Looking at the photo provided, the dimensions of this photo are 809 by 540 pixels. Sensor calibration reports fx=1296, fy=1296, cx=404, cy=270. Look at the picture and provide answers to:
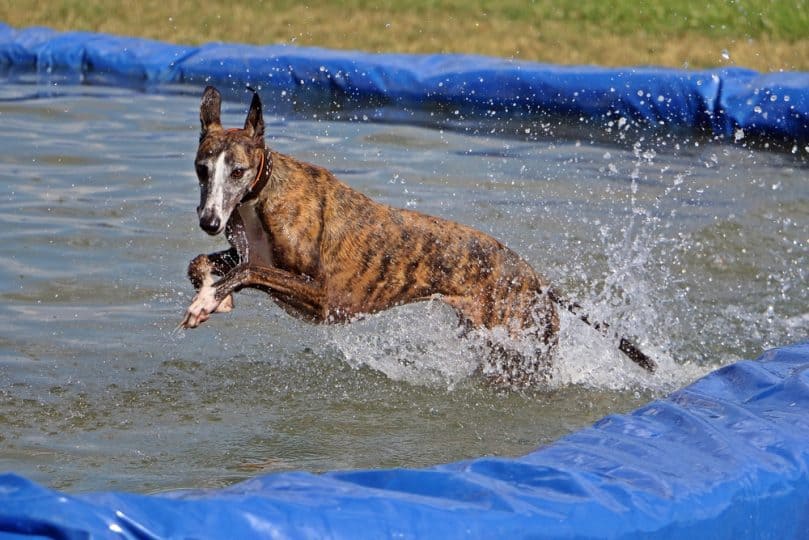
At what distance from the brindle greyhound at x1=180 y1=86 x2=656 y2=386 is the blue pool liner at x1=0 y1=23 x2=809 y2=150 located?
18.0 feet

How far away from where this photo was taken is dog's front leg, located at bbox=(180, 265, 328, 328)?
15.9 ft

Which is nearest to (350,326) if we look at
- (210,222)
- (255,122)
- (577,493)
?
(255,122)

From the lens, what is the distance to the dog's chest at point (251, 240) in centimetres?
505

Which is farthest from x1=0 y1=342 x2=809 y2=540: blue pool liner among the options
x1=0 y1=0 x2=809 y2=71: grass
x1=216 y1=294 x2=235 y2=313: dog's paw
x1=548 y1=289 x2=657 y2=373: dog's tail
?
x1=0 y1=0 x2=809 y2=71: grass

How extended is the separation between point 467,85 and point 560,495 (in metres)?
8.64

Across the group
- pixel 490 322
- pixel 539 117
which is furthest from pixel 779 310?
pixel 539 117

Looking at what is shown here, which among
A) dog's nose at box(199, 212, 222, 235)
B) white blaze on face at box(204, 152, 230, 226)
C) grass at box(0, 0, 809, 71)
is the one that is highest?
grass at box(0, 0, 809, 71)

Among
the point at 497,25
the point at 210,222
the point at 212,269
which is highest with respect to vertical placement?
the point at 497,25

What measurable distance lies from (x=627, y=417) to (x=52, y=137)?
294 inches

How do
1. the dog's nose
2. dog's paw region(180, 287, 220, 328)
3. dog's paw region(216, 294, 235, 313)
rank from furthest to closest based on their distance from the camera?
A: dog's paw region(216, 294, 235, 313) < dog's paw region(180, 287, 220, 328) < the dog's nose

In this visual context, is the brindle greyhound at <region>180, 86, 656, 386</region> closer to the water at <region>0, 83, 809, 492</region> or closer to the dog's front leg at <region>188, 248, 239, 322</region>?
the dog's front leg at <region>188, 248, 239, 322</region>

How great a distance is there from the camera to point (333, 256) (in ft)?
17.2

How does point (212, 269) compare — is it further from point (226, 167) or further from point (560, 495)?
point (560, 495)

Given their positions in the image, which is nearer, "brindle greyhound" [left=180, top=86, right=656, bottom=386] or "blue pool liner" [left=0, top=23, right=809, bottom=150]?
"brindle greyhound" [left=180, top=86, right=656, bottom=386]
